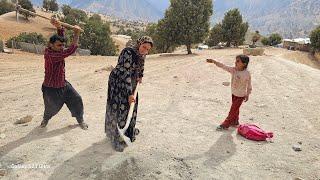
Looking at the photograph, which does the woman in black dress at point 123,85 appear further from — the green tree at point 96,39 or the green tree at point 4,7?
the green tree at point 4,7

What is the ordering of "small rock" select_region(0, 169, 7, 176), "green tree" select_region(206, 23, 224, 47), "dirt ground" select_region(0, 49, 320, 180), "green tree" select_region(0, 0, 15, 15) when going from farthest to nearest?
"green tree" select_region(0, 0, 15, 15), "green tree" select_region(206, 23, 224, 47), "dirt ground" select_region(0, 49, 320, 180), "small rock" select_region(0, 169, 7, 176)

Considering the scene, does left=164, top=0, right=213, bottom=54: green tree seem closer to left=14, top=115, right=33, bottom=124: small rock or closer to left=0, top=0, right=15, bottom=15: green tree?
left=14, top=115, right=33, bottom=124: small rock

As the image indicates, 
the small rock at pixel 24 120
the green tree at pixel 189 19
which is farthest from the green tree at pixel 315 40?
the small rock at pixel 24 120

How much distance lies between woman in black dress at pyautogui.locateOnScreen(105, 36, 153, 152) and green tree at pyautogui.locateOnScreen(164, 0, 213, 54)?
68.8 feet

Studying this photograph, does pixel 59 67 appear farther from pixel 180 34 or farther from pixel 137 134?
pixel 180 34

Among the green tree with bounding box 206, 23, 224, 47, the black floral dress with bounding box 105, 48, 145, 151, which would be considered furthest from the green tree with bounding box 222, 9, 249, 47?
the black floral dress with bounding box 105, 48, 145, 151

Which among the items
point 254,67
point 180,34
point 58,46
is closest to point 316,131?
point 58,46

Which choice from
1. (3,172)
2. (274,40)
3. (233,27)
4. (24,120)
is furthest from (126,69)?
(274,40)

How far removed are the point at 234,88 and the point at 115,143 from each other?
265cm

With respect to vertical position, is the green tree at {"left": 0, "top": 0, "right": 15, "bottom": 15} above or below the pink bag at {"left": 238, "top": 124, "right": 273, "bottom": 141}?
above

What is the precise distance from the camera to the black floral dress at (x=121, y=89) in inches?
243

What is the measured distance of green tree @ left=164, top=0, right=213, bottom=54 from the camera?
26922 mm

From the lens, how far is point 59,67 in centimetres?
711

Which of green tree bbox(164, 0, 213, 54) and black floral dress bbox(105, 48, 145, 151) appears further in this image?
green tree bbox(164, 0, 213, 54)
